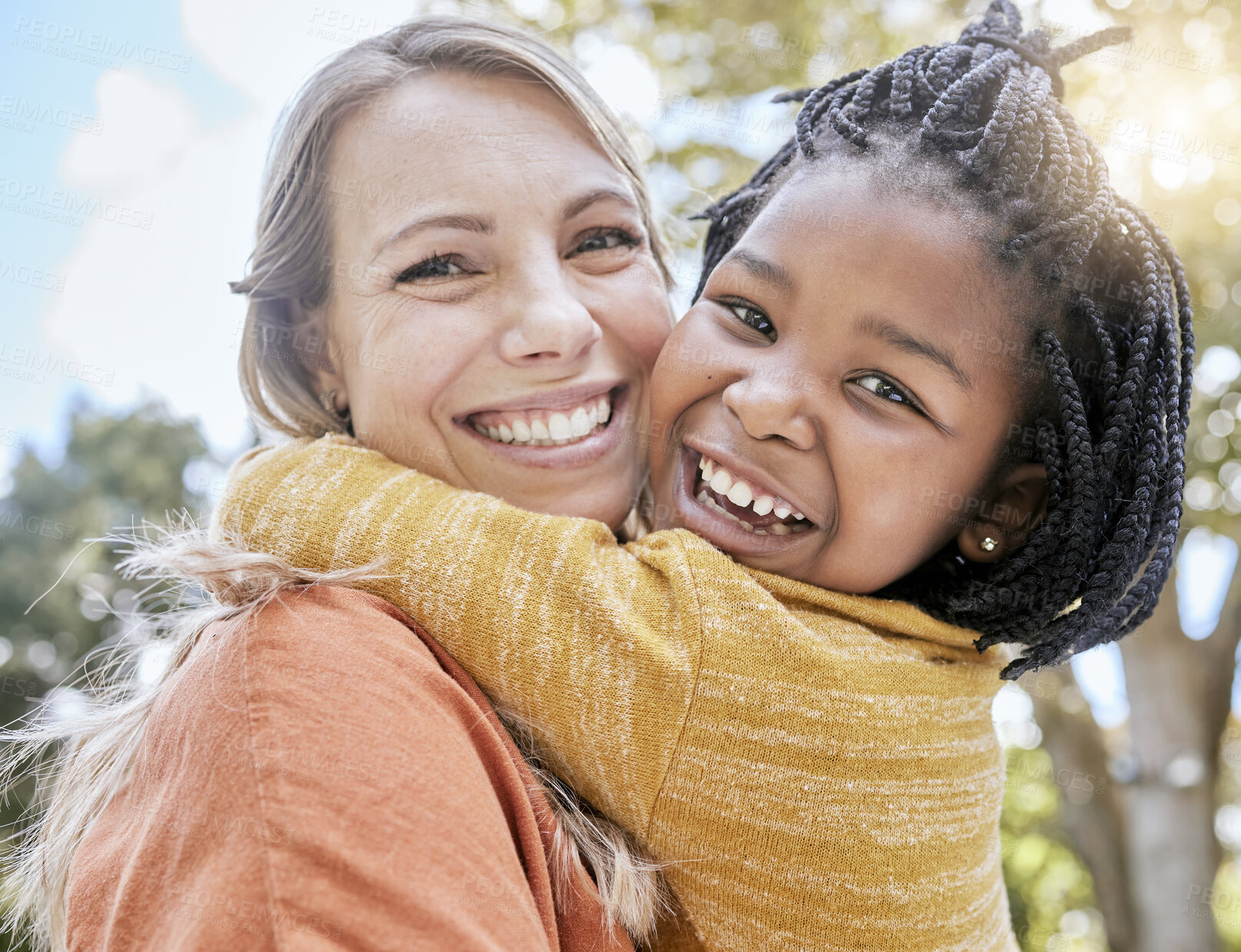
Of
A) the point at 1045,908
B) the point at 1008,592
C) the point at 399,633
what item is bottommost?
the point at 1045,908

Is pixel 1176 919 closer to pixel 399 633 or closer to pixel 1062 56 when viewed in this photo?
pixel 1062 56

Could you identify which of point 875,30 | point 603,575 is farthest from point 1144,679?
point 603,575

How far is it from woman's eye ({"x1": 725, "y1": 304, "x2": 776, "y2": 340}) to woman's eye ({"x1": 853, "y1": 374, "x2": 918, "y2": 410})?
0.20m

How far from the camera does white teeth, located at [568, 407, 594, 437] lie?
1.94m

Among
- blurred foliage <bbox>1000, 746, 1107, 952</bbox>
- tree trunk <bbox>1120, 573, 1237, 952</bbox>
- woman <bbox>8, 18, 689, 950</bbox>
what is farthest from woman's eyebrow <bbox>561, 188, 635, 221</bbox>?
blurred foliage <bbox>1000, 746, 1107, 952</bbox>

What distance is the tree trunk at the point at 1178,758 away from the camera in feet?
17.7

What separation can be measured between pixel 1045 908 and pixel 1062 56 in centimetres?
1119

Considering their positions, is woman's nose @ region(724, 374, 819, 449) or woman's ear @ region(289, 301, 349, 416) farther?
woman's ear @ region(289, 301, 349, 416)

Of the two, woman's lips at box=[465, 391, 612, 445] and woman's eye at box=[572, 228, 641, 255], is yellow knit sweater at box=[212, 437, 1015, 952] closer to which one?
woman's lips at box=[465, 391, 612, 445]

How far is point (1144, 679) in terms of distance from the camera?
549 cm

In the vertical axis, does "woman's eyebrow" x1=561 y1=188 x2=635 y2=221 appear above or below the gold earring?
above

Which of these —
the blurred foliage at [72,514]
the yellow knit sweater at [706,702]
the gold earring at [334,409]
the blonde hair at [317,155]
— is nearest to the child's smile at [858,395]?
the yellow knit sweater at [706,702]

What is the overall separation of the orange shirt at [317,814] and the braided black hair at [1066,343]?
0.97 m

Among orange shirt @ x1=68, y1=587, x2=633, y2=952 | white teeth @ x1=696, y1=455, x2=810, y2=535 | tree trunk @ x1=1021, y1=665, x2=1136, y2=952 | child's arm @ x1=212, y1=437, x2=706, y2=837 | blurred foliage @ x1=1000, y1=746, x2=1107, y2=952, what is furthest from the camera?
blurred foliage @ x1=1000, y1=746, x2=1107, y2=952
